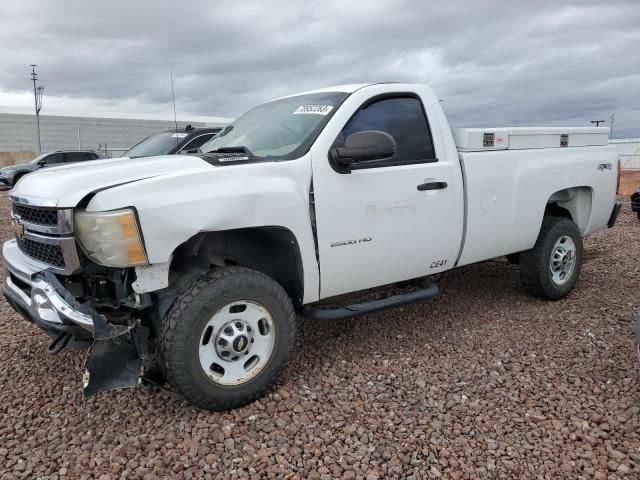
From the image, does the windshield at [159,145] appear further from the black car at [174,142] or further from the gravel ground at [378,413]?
the gravel ground at [378,413]

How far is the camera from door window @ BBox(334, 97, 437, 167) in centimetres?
375

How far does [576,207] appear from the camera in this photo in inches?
213

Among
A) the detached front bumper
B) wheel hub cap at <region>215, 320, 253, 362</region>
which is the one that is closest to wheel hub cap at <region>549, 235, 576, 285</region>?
wheel hub cap at <region>215, 320, 253, 362</region>

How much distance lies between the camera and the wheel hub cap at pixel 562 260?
5.12 m

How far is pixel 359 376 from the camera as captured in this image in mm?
3574

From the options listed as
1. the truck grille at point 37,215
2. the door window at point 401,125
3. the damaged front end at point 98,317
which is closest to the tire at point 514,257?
the door window at point 401,125

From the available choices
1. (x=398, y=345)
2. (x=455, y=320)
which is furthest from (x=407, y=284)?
(x=455, y=320)

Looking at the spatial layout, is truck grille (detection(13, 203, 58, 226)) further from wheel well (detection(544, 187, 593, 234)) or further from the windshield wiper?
wheel well (detection(544, 187, 593, 234))

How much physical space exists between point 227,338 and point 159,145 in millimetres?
6510

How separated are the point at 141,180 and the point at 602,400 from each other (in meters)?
3.01

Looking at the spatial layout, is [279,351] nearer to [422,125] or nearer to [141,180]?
[141,180]

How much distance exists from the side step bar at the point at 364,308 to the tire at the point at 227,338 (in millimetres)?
317

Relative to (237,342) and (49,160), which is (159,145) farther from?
(49,160)

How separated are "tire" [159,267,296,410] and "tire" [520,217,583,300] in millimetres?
2803
